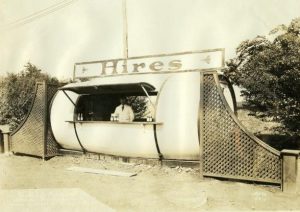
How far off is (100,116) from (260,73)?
7.61 metres

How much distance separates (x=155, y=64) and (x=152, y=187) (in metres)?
4.20

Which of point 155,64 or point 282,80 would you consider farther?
point 282,80

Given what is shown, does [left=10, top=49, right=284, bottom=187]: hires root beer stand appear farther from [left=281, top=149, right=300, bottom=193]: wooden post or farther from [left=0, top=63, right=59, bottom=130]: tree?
[left=0, top=63, right=59, bottom=130]: tree

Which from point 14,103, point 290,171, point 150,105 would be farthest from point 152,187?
point 14,103

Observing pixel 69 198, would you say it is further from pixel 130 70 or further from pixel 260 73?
pixel 260 73

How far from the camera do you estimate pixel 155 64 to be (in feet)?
38.3

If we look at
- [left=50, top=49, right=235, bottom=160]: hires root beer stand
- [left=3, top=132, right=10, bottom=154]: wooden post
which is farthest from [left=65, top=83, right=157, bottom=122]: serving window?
[left=3, top=132, right=10, bottom=154]: wooden post

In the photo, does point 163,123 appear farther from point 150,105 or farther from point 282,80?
point 282,80

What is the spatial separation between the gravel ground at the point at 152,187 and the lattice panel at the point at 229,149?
0.95 ft

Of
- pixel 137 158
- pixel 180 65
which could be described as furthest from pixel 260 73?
pixel 137 158

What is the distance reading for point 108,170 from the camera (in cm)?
1116

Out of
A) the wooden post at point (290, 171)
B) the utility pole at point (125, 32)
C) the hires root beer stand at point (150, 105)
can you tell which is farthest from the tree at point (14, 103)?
the wooden post at point (290, 171)

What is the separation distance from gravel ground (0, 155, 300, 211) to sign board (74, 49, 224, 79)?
9.98ft

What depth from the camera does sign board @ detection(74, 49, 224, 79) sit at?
10.3 metres
